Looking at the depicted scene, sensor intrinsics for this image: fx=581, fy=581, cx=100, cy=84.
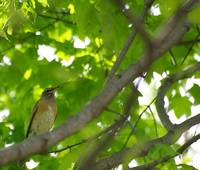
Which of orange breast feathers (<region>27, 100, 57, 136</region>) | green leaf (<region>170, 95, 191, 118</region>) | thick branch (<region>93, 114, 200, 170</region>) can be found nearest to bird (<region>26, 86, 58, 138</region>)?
orange breast feathers (<region>27, 100, 57, 136</region>)

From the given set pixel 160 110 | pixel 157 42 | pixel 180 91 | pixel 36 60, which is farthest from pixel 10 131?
pixel 157 42

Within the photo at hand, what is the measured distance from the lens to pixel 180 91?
6762 millimetres

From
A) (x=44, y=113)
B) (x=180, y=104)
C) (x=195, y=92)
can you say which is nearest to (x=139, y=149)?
(x=180, y=104)

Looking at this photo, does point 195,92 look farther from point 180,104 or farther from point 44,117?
point 44,117

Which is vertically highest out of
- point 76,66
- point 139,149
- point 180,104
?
point 76,66

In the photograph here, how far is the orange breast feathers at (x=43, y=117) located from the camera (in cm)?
796

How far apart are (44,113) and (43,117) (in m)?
0.10

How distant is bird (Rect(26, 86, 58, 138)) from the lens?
26.0 ft

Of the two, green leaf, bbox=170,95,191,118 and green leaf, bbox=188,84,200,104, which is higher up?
green leaf, bbox=188,84,200,104

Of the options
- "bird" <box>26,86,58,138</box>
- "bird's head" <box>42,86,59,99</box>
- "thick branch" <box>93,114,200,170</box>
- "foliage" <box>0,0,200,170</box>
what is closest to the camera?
"thick branch" <box>93,114,200,170</box>

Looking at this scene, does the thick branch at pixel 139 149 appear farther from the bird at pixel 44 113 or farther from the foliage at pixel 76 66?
the bird at pixel 44 113

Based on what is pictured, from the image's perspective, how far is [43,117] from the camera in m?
8.40

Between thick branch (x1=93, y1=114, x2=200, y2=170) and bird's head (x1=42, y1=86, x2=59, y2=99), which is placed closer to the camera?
thick branch (x1=93, y1=114, x2=200, y2=170)

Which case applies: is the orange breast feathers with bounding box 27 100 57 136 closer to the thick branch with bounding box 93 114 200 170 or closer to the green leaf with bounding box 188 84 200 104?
the green leaf with bounding box 188 84 200 104
